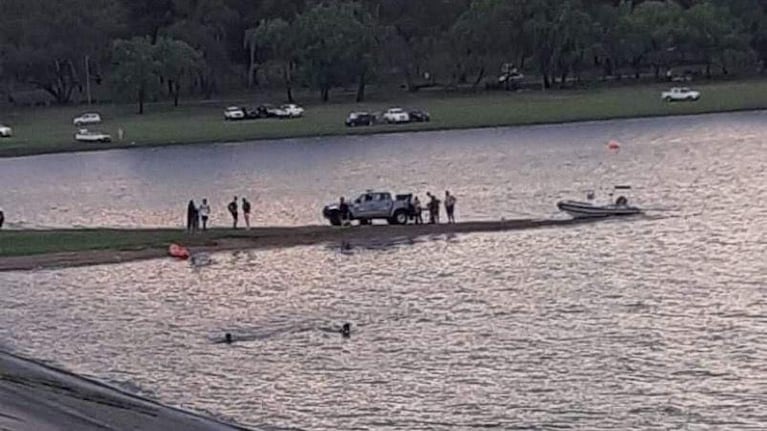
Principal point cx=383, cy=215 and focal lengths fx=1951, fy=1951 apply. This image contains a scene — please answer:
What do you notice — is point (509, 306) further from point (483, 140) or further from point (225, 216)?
point (483, 140)

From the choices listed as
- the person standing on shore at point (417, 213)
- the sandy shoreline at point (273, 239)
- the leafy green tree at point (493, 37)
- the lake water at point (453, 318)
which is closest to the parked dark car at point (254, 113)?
the leafy green tree at point (493, 37)

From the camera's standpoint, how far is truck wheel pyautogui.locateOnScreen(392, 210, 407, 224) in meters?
78.1

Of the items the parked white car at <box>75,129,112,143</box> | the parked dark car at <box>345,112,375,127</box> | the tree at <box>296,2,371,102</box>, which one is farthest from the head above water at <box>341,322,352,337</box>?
the tree at <box>296,2,371,102</box>

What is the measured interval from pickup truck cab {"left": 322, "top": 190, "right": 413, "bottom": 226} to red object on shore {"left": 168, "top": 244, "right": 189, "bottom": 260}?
30.0 feet

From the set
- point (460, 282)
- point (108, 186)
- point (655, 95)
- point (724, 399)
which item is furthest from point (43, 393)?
point (655, 95)

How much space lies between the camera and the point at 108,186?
11344 centimetres

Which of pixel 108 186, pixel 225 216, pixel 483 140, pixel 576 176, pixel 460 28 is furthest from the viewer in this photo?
pixel 460 28

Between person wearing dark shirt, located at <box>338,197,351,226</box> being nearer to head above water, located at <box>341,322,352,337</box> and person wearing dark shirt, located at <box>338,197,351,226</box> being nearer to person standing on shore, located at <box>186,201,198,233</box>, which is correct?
person standing on shore, located at <box>186,201,198,233</box>

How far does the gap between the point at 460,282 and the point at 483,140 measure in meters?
74.7

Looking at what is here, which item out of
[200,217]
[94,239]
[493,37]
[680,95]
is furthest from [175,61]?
[94,239]

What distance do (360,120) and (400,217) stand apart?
227 feet

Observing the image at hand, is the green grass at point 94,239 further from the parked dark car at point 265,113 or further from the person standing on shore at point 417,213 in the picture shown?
the parked dark car at point 265,113

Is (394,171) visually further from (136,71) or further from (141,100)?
(141,100)

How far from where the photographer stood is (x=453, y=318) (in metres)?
54.2
